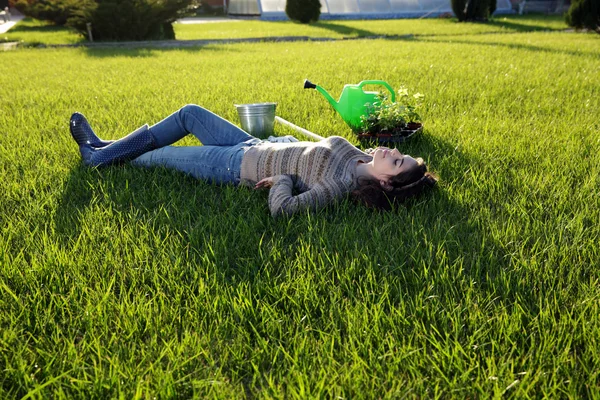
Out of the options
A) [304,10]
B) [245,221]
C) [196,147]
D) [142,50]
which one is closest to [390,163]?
[245,221]

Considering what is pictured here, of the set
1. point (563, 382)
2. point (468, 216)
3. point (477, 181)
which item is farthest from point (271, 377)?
point (477, 181)

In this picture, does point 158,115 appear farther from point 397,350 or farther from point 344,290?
point 397,350

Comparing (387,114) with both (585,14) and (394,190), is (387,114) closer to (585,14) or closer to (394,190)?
(394,190)

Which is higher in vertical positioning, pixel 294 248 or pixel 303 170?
pixel 303 170

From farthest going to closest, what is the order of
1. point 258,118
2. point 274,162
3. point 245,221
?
1. point 258,118
2. point 274,162
3. point 245,221

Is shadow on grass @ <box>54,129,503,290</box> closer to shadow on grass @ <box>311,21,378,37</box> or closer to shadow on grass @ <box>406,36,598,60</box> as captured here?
shadow on grass @ <box>406,36,598,60</box>

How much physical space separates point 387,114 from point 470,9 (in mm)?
14748

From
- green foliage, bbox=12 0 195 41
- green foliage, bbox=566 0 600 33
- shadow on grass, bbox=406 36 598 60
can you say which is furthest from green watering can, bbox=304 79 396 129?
green foliage, bbox=566 0 600 33

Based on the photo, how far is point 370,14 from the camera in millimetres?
19391

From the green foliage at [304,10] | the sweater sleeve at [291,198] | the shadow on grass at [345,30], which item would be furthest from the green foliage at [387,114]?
the green foliage at [304,10]

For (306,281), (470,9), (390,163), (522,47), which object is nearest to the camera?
(306,281)

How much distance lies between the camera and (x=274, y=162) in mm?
2479

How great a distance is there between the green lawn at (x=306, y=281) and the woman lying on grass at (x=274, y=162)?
0.29 feet

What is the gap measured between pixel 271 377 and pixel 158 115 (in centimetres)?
324
